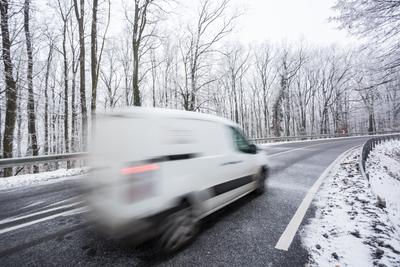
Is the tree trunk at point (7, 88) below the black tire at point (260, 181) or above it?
above

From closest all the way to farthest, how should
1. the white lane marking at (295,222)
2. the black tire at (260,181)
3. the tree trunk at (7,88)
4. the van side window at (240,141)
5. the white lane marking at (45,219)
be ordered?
the white lane marking at (295,222) → the white lane marking at (45,219) → the van side window at (240,141) → the black tire at (260,181) → the tree trunk at (7,88)

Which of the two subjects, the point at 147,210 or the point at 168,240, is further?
the point at 168,240

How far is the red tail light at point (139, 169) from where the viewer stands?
2.27 meters

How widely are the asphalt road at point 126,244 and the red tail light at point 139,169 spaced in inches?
33.4

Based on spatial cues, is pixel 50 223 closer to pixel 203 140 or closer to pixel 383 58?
pixel 203 140

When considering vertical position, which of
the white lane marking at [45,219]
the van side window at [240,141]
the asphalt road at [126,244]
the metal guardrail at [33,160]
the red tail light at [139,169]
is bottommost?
the asphalt road at [126,244]

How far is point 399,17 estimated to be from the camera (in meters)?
7.36

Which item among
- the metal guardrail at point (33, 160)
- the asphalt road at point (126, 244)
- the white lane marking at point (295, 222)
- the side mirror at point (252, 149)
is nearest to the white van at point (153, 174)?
the asphalt road at point (126, 244)

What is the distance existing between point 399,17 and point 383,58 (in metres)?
2.03

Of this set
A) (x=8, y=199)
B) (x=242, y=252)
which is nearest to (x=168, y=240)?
(x=242, y=252)

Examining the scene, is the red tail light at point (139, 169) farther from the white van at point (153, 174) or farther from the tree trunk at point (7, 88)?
the tree trunk at point (7, 88)

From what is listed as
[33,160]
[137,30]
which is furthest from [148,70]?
[33,160]

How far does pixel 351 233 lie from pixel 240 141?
2433 mm

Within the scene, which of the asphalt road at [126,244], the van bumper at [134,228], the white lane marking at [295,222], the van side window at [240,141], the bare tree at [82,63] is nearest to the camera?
the van bumper at [134,228]
